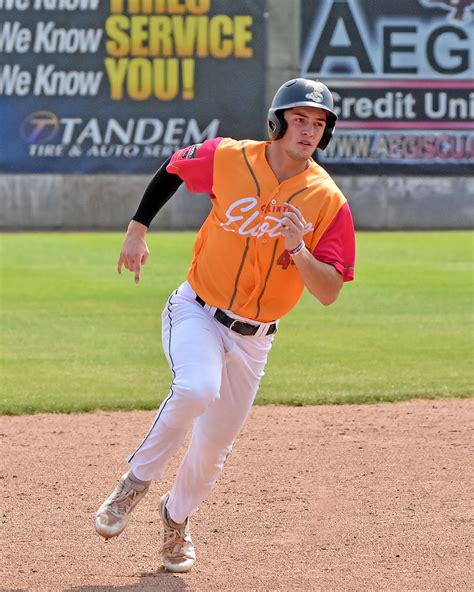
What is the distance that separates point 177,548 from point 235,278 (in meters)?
1.21

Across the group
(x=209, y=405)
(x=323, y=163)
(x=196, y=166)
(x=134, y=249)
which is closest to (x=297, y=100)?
(x=196, y=166)

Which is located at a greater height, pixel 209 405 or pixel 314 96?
pixel 314 96

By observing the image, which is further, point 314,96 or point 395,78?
point 395,78

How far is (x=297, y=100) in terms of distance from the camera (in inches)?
201

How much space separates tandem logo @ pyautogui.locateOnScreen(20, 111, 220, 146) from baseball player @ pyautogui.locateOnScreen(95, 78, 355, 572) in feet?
72.5

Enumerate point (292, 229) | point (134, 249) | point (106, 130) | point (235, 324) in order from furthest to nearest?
point (106, 130) < point (134, 249) < point (235, 324) < point (292, 229)

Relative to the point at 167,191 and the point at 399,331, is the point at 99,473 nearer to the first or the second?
the point at 167,191

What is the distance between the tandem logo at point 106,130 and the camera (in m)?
27.3

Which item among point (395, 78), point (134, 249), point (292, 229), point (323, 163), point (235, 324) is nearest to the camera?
point (292, 229)

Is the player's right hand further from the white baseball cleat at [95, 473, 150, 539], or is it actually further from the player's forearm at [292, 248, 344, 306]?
the white baseball cleat at [95, 473, 150, 539]

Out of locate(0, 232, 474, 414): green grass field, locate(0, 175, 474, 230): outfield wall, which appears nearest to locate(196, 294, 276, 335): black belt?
locate(0, 232, 474, 414): green grass field

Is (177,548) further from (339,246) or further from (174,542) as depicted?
(339,246)

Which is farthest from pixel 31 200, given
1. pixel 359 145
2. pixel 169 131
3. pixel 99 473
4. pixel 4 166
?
pixel 99 473

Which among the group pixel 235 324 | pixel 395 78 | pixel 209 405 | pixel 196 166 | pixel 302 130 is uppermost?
pixel 395 78
